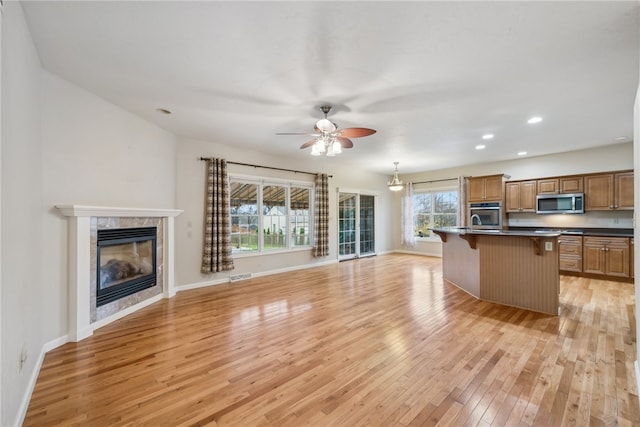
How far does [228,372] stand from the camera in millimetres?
2246

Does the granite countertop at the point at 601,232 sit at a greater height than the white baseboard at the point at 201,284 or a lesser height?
greater

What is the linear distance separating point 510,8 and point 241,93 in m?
2.54

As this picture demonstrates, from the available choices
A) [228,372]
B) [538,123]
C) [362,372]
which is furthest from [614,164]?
[228,372]

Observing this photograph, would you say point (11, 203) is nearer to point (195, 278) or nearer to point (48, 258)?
point (48, 258)

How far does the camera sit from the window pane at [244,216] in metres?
5.43

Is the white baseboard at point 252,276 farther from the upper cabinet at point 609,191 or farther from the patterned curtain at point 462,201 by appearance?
the upper cabinet at point 609,191

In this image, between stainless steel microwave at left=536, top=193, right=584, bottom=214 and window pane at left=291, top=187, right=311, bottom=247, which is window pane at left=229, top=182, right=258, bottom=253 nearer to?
window pane at left=291, top=187, right=311, bottom=247

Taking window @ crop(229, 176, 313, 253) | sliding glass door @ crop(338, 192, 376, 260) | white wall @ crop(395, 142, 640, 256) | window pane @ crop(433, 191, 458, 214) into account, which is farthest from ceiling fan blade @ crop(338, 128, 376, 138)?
window pane @ crop(433, 191, 458, 214)

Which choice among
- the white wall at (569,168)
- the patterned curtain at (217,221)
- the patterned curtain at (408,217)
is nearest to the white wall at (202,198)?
the patterned curtain at (217,221)

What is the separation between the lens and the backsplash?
5.35 m

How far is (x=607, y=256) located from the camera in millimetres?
5090

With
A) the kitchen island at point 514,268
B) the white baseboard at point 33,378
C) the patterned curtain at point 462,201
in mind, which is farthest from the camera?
the patterned curtain at point 462,201

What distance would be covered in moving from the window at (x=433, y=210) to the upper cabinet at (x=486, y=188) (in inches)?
31.3

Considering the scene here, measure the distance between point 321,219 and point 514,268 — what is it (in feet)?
13.3
